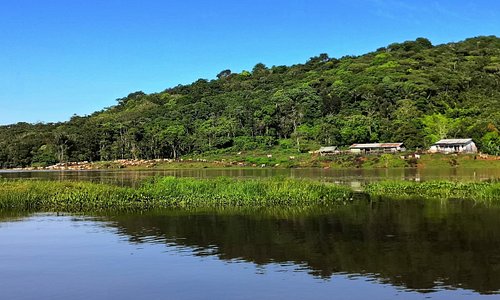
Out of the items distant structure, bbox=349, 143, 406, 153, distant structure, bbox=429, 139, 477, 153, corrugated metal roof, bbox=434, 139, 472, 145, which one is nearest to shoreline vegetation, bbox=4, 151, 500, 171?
distant structure, bbox=349, 143, 406, 153

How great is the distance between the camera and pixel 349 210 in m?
32.9

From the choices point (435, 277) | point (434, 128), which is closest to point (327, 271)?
point (435, 277)

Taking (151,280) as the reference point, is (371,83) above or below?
above

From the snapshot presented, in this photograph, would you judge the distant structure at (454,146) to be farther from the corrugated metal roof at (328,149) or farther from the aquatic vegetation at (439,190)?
the aquatic vegetation at (439,190)

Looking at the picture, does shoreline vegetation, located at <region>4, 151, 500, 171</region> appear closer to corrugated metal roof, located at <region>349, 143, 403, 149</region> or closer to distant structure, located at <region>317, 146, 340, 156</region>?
distant structure, located at <region>317, 146, 340, 156</region>

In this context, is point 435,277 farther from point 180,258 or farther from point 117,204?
point 117,204

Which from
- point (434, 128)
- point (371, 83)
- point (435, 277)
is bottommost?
point (435, 277)

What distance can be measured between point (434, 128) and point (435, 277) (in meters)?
105

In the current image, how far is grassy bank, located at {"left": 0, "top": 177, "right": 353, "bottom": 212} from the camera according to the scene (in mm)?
36656

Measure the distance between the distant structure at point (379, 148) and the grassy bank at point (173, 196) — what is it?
7067 cm

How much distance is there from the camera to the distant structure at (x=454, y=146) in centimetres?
10050

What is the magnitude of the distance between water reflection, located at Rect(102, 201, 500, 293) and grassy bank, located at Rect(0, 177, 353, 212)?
3751mm

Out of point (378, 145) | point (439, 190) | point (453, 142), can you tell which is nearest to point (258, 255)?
point (439, 190)

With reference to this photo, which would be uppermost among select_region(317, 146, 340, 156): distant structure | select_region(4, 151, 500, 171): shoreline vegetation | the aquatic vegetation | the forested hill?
the forested hill
